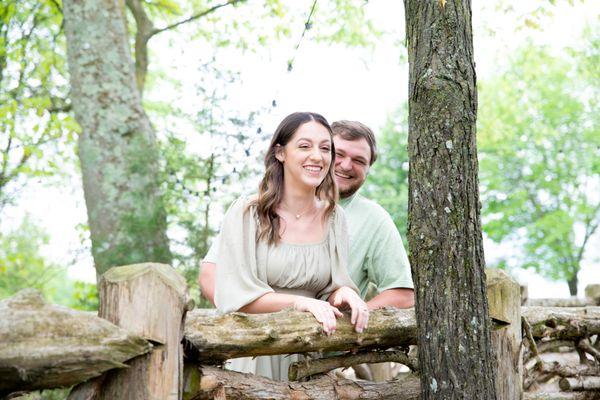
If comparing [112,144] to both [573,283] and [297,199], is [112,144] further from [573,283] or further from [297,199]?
[573,283]

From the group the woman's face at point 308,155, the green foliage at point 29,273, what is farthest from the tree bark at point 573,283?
the woman's face at point 308,155

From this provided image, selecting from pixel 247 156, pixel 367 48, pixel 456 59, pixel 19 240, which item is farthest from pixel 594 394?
pixel 19 240

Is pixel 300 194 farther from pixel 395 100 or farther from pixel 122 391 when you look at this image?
pixel 395 100

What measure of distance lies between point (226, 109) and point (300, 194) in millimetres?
3755

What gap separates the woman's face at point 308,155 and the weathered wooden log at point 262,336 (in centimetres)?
64

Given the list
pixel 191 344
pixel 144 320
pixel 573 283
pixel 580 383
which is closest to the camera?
pixel 144 320

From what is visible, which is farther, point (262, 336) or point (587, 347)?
point (587, 347)

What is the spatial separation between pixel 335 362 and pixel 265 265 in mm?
557

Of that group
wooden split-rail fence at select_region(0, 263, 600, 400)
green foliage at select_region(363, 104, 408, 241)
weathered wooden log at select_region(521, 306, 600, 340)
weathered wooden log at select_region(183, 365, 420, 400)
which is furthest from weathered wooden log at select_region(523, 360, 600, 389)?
green foliage at select_region(363, 104, 408, 241)

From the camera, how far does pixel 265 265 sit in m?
3.27

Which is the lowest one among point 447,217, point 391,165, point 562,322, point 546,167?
point 562,322

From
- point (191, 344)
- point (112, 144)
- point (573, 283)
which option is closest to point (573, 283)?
point (573, 283)

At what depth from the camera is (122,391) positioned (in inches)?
99.1

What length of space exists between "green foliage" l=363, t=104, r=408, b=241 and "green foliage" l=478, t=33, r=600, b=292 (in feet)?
9.04
